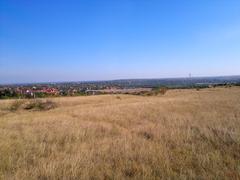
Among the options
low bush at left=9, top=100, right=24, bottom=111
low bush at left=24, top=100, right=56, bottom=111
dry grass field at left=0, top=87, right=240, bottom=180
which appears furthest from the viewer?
low bush at left=24, top=100, right=56, bottom=111

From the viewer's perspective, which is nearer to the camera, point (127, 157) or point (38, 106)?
point (127, 157)

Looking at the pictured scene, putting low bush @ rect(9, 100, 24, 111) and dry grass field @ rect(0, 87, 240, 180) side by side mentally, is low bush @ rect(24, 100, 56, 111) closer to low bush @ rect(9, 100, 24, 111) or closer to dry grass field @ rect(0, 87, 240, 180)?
low bush @ rect(9, 100, 24, 111)

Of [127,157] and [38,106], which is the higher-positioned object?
[127,157]

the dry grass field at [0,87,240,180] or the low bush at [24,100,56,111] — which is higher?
the dry grass field at [0,87,240,180]

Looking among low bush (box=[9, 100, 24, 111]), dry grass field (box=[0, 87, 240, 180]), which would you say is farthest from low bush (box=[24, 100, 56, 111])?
dry grass field (box=[0, 87, 240, 180])

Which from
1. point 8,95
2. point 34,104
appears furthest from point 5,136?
point 8,95

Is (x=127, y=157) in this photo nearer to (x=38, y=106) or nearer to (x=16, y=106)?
(x=38, y=106)

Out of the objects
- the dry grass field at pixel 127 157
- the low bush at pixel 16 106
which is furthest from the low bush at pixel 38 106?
the dry grass field at pixel 127 157

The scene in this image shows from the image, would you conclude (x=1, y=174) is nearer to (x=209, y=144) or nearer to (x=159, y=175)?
(x=159, y=175)

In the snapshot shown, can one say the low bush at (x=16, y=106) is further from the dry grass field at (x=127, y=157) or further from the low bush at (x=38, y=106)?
the dry grass field at (x=127, y=157)

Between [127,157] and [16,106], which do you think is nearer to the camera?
[127,157]

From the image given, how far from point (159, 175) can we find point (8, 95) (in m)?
59.1

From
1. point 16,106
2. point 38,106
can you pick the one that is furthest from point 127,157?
point 16,106

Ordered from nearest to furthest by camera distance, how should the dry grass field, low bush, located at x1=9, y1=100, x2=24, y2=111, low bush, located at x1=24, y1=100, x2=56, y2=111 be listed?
1. the dry grass field
2. low bush, located at x1=9, y1=100, x2=24, y2=111
3. low bush, located at x1=24, y1=100, x2=56, y2=111
